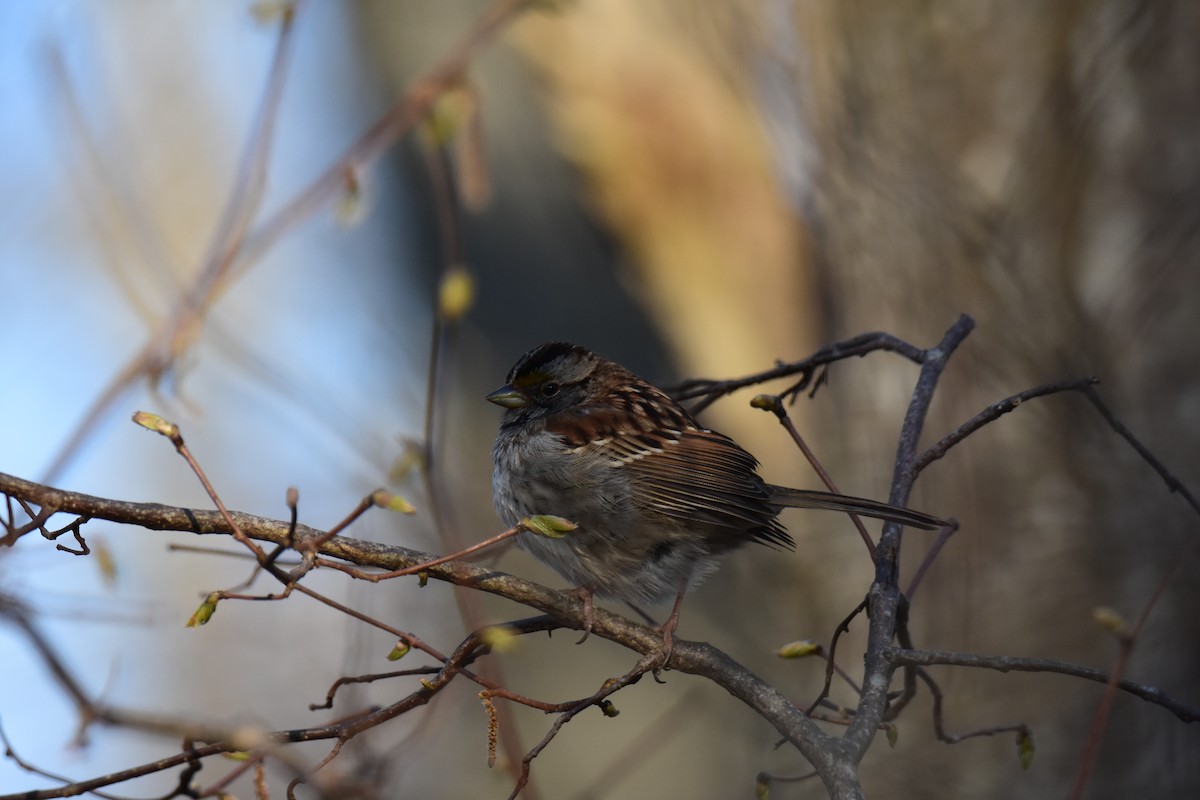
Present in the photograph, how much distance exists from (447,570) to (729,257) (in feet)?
16.9

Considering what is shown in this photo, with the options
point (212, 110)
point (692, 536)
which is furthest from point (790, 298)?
point (212, 110)

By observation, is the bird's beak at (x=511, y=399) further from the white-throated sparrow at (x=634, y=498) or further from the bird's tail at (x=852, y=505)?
the bird's tail at (x=852, y=505)

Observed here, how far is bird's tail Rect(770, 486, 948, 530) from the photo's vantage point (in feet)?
6.84

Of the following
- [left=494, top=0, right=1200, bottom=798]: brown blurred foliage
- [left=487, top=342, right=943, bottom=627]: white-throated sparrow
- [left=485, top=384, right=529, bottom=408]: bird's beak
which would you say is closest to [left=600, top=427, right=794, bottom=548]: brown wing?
[left=487, top=342, right=943, bottom=627]: white-throated sparrow

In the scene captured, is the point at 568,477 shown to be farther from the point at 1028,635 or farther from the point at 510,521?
the point at 1028,635

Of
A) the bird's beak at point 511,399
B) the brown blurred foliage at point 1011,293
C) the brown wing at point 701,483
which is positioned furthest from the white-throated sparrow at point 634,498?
the brown blurred foliage at point 1011,293

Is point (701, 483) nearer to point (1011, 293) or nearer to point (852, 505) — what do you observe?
point (852, 505)

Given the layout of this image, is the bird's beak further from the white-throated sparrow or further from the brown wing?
the brown wing

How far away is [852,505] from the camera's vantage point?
7.77ft

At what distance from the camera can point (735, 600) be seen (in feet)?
20.9

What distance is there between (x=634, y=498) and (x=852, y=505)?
56cm

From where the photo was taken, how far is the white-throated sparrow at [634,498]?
2.65 m

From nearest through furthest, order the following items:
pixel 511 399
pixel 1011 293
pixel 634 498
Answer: pixel 634 498 → pixel 511 399 → pixel 1011 293

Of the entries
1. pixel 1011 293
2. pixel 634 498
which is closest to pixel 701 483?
pixel 634 498
